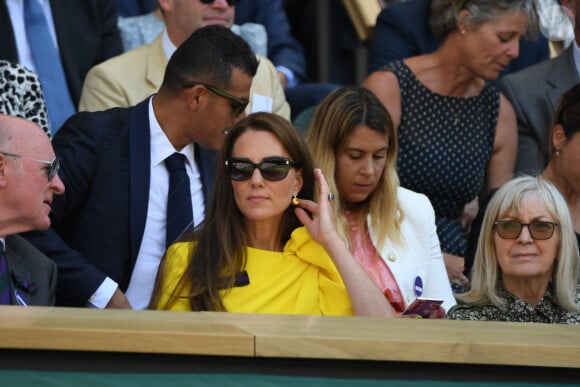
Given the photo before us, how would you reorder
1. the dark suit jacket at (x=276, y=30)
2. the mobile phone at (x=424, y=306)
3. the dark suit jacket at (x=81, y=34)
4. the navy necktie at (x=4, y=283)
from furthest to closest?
the dark suit jacket at (x=276, y=30), the dark suit jacket at (x=81, y=34), the mobile phone at (x=424, y=306), the navy necktie at (x=4, y=283)

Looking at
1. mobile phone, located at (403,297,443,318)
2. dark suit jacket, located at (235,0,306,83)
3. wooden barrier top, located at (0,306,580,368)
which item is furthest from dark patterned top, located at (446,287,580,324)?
dark suit jacket, located at (235,0,306,83)

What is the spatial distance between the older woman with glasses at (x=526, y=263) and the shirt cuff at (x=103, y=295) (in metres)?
1.21

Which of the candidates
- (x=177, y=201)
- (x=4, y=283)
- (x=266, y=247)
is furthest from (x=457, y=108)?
(x=4, y=283)

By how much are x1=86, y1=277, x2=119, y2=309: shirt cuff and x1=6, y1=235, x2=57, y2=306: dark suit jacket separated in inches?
11.7

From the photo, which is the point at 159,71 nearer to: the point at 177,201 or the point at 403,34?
the point at 177,201

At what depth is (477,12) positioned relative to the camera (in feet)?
19.5

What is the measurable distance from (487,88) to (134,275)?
2.07 m

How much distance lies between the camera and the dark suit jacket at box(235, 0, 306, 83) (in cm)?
682

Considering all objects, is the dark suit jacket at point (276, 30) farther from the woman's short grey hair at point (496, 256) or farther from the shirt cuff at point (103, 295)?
the woman's short grey hair at point (496, 256)

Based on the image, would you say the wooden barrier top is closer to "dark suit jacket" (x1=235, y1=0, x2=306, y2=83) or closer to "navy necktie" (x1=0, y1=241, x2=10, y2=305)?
"navy necktie" (x1=0, y1=241, x2=10, y2=305)

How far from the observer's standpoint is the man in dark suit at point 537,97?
609 centimetres

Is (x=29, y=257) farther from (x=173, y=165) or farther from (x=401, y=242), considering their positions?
(x=401, y=242)

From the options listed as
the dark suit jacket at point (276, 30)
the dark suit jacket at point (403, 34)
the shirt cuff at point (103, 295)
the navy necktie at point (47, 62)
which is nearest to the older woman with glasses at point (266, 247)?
the shirt cuff at point (103, 295)

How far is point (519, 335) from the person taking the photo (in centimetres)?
310
